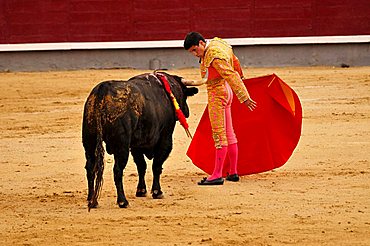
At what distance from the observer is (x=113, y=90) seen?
574 cm

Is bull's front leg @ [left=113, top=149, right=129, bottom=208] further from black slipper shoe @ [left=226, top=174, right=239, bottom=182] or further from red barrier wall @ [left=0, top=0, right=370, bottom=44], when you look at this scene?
red barrier wall @ [left=0, top=0, right=370, bottom=44]

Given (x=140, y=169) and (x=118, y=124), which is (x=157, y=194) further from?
(x=118, y=124)

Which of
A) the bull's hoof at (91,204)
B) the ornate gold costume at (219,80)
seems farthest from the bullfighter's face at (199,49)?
the bull's hoof at (91,204)

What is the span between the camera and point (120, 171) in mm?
5762

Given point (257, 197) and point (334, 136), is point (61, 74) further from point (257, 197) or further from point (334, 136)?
point (257, 197)

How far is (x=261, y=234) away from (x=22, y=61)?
944 cm

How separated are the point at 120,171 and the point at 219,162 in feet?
3.37

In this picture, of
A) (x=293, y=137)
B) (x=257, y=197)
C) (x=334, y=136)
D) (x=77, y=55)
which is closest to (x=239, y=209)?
(x=257, y=197)

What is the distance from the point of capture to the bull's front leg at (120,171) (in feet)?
18.8

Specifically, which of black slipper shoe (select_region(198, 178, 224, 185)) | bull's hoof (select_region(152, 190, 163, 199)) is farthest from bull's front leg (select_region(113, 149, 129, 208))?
black slipper shoe (select_region(198, 178, 224, 185))

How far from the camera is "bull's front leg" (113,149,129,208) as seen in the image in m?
5.73

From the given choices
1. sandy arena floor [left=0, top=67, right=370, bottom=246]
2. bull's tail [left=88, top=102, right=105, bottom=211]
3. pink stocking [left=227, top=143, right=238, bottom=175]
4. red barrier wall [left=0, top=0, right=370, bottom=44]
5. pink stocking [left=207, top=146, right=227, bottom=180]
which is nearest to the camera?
sandy arena floor [left=0, top=67, right=370, bottom=246]

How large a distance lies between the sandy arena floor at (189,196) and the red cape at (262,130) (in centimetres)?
12

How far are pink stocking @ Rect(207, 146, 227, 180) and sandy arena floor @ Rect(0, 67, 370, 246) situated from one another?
94mm
